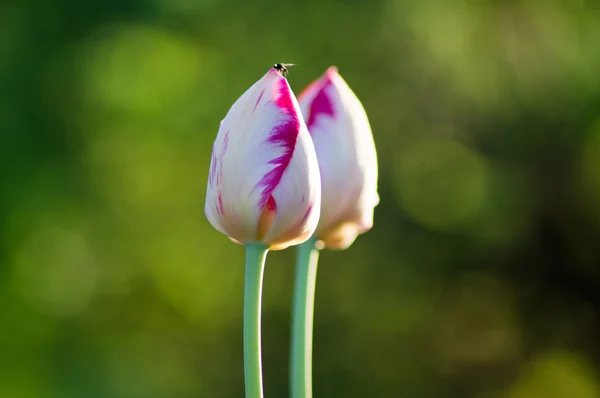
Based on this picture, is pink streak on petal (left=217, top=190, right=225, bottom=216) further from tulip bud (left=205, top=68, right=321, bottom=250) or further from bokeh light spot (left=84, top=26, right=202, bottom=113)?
bokeh light spot (left=84, top=26, right=202, bottom=113)

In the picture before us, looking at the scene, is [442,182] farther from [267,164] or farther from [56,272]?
[267,164]

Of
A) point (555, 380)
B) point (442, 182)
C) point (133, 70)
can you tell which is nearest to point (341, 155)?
point (133, 70)

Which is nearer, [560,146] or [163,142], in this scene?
[163,142]

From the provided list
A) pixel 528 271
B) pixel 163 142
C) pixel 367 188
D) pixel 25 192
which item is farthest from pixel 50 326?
pixel 367 188

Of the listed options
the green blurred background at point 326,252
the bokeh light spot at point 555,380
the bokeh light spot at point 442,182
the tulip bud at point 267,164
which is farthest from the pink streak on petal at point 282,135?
the bokeh light spot at point 555,380

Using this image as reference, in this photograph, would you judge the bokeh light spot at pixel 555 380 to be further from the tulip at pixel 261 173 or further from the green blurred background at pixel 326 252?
the tulip at pixel 261 173

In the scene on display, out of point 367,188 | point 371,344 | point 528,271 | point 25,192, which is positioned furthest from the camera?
point 528,271

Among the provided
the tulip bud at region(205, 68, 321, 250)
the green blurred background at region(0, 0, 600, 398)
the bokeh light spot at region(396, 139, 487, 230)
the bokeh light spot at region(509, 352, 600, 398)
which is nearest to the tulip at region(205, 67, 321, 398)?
the tulip bud at region(205, 68, 321, 250)

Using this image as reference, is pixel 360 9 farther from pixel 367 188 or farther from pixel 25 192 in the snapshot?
pixel 367 188
